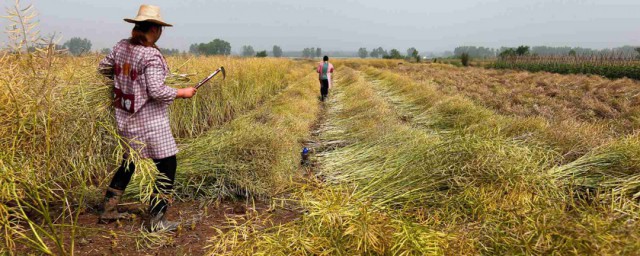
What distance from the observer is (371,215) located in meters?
2.00

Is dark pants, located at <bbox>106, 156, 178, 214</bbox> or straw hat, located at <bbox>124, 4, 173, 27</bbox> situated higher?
straw hat, located at <bbox>124, 4, 173, 27</bbox>

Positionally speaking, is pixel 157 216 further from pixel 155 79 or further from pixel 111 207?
pixel 155 79

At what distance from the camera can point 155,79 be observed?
2480mm

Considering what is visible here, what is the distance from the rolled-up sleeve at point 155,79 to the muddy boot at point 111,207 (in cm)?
93

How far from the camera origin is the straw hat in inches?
96.0

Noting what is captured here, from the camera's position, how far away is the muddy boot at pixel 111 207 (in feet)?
9.37

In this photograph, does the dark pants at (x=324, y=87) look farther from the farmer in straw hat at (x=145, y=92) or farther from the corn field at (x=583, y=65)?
the corn field at (x=583, y=65)

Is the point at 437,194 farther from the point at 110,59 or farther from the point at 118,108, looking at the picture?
the point at 110,59

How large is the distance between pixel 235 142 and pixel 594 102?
888 cm

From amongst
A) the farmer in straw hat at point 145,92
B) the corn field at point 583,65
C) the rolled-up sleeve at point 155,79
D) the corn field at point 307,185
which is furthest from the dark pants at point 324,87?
the corn field at point 583,65

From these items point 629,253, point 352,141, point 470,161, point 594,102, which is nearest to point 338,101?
point 352,141

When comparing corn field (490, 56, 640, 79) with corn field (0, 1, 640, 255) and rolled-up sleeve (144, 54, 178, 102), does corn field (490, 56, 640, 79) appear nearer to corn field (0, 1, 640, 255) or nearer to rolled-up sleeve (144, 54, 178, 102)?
corn field (0, 1, 640, 255)


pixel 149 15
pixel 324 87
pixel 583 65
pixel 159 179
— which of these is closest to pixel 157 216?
pixel 159 179

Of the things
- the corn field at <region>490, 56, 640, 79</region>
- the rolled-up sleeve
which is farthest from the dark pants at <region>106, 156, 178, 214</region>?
the corn field at <region>490, 56, 640, 79</region>
